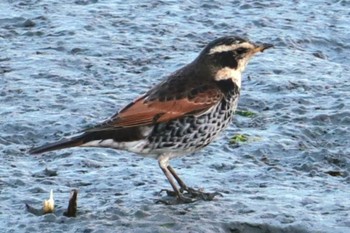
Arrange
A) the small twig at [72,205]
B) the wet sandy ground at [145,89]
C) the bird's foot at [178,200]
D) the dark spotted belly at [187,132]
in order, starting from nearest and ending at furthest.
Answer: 1. the small twig at [72,205]
2. the wet sandy ground at [145,89]
3. the bird's foot at [178,200]
4. the dark spotted belly at [187,132]

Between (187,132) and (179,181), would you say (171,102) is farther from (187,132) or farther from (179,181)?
(179,181)

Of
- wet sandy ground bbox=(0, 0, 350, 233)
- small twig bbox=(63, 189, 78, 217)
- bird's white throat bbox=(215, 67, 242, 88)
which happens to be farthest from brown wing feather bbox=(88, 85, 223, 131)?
small twig bbox=(63, 189, 78, 217)

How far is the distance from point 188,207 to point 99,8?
5228mm

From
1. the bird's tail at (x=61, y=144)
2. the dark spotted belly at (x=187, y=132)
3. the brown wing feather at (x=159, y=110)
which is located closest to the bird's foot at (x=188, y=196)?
the dark spotted belly at (x=187, y=132)

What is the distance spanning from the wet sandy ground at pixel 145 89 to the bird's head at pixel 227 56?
75cm

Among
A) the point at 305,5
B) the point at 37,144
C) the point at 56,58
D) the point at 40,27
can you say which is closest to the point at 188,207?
the point at 37,144

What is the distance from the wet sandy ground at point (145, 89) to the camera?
29.7 ft

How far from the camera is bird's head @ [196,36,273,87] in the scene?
9.76m

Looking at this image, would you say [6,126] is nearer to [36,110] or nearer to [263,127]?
[36,110]

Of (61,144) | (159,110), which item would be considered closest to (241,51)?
(159,110)

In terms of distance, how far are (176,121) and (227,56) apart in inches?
28.0

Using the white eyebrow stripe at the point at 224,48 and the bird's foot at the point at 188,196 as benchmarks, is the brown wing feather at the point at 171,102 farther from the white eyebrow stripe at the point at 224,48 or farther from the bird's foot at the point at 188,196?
the bird's foot at the point at 188,196

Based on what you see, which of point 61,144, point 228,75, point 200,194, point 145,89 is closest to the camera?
point 61,144

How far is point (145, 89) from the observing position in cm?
1196
